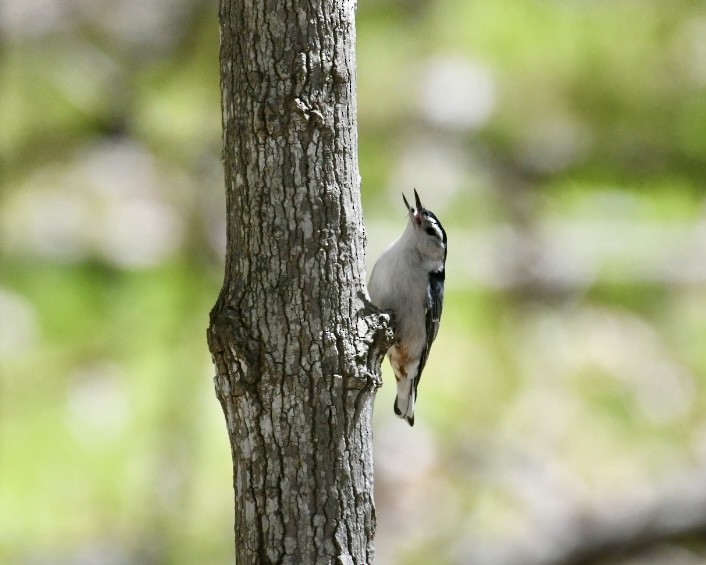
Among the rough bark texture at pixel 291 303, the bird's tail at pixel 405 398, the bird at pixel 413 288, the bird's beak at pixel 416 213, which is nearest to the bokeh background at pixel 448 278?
the bird's tail at pixel 405 398

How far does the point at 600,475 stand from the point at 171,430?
3.62 metres

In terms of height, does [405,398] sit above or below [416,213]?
below

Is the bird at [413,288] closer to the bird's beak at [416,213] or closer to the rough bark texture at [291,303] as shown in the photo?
the bird's beak at [416,213]

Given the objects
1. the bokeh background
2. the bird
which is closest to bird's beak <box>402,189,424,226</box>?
the bird

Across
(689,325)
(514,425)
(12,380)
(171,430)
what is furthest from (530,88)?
(12,380)

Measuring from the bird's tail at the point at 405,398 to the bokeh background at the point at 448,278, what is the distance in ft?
8.49

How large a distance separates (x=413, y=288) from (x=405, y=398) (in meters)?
0.68

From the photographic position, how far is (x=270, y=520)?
214 cm

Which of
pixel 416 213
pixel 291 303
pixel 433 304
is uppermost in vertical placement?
pixel 416 213

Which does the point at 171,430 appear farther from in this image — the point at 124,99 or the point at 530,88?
the point at 530,88

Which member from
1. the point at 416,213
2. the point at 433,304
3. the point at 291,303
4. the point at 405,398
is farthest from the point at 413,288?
the point at 291,303

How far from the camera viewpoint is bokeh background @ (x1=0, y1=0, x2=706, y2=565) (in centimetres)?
714

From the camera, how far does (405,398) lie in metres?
4.23

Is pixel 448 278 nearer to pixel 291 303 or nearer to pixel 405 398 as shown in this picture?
pixel 405 398
